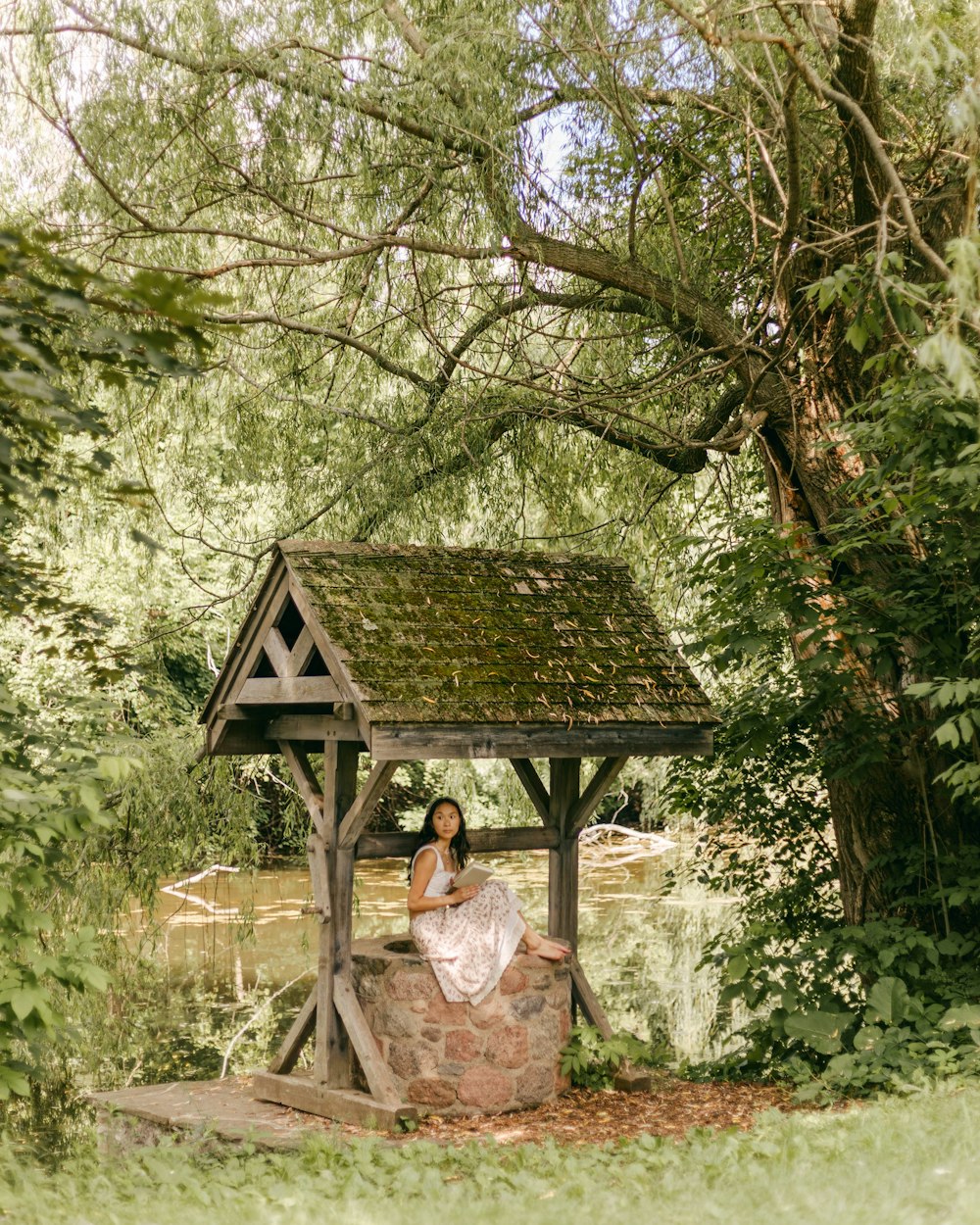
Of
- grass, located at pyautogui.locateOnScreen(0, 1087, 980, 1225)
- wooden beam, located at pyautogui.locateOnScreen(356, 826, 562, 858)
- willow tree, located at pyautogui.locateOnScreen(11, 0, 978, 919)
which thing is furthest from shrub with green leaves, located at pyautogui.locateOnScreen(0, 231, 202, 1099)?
willow tree, located at pyautogui.locateOnScreen(11, 0, 978, 919)

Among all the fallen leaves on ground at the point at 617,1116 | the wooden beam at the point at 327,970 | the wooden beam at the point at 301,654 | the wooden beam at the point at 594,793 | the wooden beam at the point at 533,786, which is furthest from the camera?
the wooden beam at the point at 533,786

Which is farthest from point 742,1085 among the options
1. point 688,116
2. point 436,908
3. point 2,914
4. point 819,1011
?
point 688,116

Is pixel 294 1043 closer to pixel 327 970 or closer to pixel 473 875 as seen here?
pixel 327 970

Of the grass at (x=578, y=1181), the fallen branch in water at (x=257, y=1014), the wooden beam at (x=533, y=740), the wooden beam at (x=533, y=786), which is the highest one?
the wooden beam at (x=533, y=740)

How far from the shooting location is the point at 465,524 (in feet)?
35.0

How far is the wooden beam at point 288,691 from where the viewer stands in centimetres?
707

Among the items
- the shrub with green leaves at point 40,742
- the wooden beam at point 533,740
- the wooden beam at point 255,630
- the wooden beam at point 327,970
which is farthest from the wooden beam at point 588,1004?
the shrub with green leaves at point 40,742

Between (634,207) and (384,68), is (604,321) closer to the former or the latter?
(634,207)

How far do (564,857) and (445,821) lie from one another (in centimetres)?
97

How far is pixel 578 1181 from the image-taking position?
4871mm

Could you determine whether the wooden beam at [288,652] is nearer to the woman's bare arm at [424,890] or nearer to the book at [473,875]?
the woman's bare arm at [424,890]

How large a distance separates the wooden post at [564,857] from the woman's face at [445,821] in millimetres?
813

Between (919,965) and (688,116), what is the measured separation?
16.7 ft

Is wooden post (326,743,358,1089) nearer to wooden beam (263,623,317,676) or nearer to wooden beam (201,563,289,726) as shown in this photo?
wooden beam (263,623,317,676)
